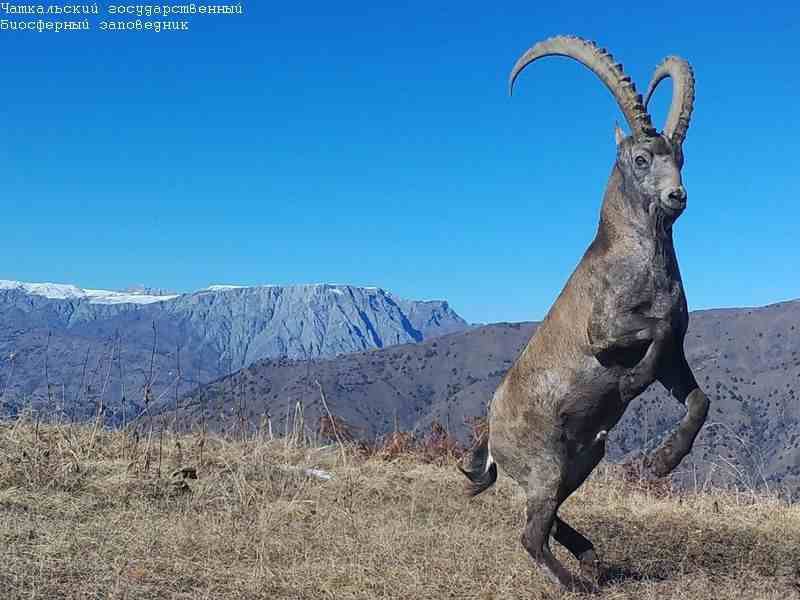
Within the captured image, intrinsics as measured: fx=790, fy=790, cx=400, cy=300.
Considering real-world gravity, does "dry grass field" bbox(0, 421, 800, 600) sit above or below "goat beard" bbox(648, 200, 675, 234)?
below

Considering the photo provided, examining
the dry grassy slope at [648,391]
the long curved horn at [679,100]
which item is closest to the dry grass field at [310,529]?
the long curved horn at [679,100]

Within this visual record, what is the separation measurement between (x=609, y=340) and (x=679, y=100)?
1780 millimetres

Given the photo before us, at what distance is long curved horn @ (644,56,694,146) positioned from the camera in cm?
542

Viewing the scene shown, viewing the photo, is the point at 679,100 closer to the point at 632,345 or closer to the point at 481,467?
the point at 632,345

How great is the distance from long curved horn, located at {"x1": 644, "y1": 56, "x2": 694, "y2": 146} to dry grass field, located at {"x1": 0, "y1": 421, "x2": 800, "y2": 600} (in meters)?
3.09

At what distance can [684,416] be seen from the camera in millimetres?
5363

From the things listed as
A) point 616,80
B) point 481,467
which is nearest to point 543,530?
point 481,467

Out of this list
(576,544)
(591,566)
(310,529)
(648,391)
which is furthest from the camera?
(648,391)

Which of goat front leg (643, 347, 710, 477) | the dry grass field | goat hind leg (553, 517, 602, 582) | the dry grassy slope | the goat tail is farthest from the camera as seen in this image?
the dry grassy slope

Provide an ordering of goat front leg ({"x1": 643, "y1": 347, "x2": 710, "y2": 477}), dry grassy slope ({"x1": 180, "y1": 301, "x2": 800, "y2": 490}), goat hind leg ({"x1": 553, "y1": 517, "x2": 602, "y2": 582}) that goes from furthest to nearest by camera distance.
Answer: dry grassy slope ({"x1": 180, "y1": 301, "x2": 800, "y2": 490}) → goat hind leg ({"x1": 553, "y1": 517, "x2": 602, "y2": 582}) → goat front leg ({"x1": 643, "y1": 347, "x2": 710, "y2": 477})

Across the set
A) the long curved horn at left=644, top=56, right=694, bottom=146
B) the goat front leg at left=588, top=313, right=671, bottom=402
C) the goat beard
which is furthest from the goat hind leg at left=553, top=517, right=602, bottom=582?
the long curved horn at left=644, top=56, right=694, bottom=146

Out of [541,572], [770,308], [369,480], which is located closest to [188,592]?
[541,572]

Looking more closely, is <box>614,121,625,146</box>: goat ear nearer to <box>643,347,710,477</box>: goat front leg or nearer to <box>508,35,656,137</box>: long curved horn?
<box>508,35,656,137</box>: long curved horn

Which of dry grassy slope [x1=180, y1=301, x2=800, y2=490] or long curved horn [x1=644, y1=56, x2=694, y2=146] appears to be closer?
long curved horn [x1=644, y1=56, x2=694, y2=146]
